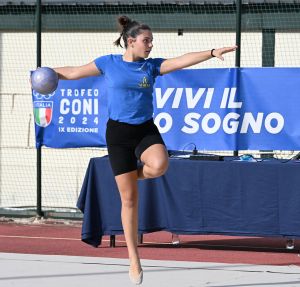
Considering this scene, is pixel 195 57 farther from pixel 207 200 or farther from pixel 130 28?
pixel 207 200

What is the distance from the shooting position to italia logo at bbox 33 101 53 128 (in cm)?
1373

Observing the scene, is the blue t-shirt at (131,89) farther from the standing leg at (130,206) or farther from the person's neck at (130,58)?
the standing leg at (130,206)

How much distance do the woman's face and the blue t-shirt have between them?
9 cm

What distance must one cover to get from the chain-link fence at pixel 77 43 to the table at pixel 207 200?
3.79 metres

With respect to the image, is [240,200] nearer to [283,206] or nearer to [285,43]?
[283,206]

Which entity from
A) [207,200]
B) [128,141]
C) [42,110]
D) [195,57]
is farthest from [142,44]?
[42,110]

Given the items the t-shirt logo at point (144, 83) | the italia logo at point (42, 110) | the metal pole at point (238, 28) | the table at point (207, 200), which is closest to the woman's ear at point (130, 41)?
the t-shirt logo at point (144, 83)

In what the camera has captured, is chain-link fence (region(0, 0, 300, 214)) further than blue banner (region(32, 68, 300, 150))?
Yes

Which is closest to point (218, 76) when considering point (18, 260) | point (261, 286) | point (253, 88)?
point (253, 88)

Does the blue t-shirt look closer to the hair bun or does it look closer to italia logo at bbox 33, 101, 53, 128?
the hair bun

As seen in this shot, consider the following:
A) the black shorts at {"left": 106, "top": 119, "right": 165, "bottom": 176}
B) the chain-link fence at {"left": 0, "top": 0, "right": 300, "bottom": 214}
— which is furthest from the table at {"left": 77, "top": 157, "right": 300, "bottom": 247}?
the chain-link fence at {"left": 0, "top": 0, "right": 300, "bottom": 214}

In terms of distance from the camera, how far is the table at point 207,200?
416 inches

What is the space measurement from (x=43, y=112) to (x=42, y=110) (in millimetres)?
33

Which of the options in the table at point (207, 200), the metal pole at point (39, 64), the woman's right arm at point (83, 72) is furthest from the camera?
the metal pole at point (39, 64)
